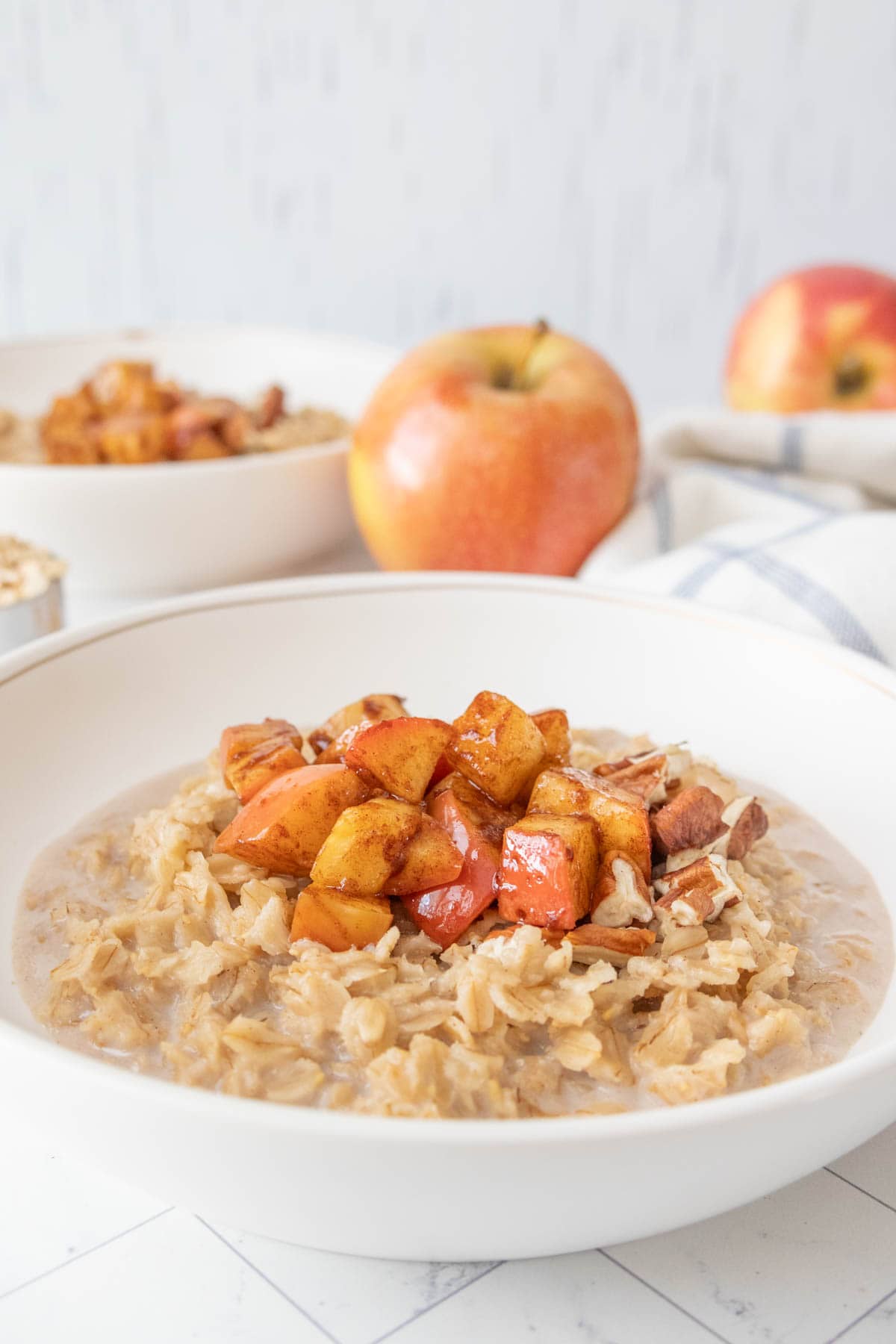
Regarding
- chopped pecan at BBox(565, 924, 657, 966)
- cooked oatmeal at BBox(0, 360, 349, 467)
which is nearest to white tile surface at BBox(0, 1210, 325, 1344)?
chopped pecan at BBox(565, 924, 657, 966)

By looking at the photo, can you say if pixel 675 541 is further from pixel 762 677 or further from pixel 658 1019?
pixel 658 1019

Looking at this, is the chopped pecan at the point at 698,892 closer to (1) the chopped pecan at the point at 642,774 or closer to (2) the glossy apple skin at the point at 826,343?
(1) the chopped pecan at the point at 642,774

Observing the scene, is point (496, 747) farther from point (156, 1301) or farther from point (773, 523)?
point (773, 523)

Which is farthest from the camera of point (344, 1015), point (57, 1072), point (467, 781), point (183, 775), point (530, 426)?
point (530, 426)

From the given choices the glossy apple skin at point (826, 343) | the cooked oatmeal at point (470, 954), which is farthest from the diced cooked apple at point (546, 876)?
the glossy apple skin at point (826, 343)

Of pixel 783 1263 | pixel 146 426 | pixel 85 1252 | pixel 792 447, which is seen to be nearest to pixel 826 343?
pixel 792 447

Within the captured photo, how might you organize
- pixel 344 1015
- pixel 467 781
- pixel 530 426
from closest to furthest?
pixel 344 1015, pixel 467 781, pixel 530 426

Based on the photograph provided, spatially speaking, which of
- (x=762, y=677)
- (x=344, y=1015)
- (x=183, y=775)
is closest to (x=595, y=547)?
(x=762, y=677)
